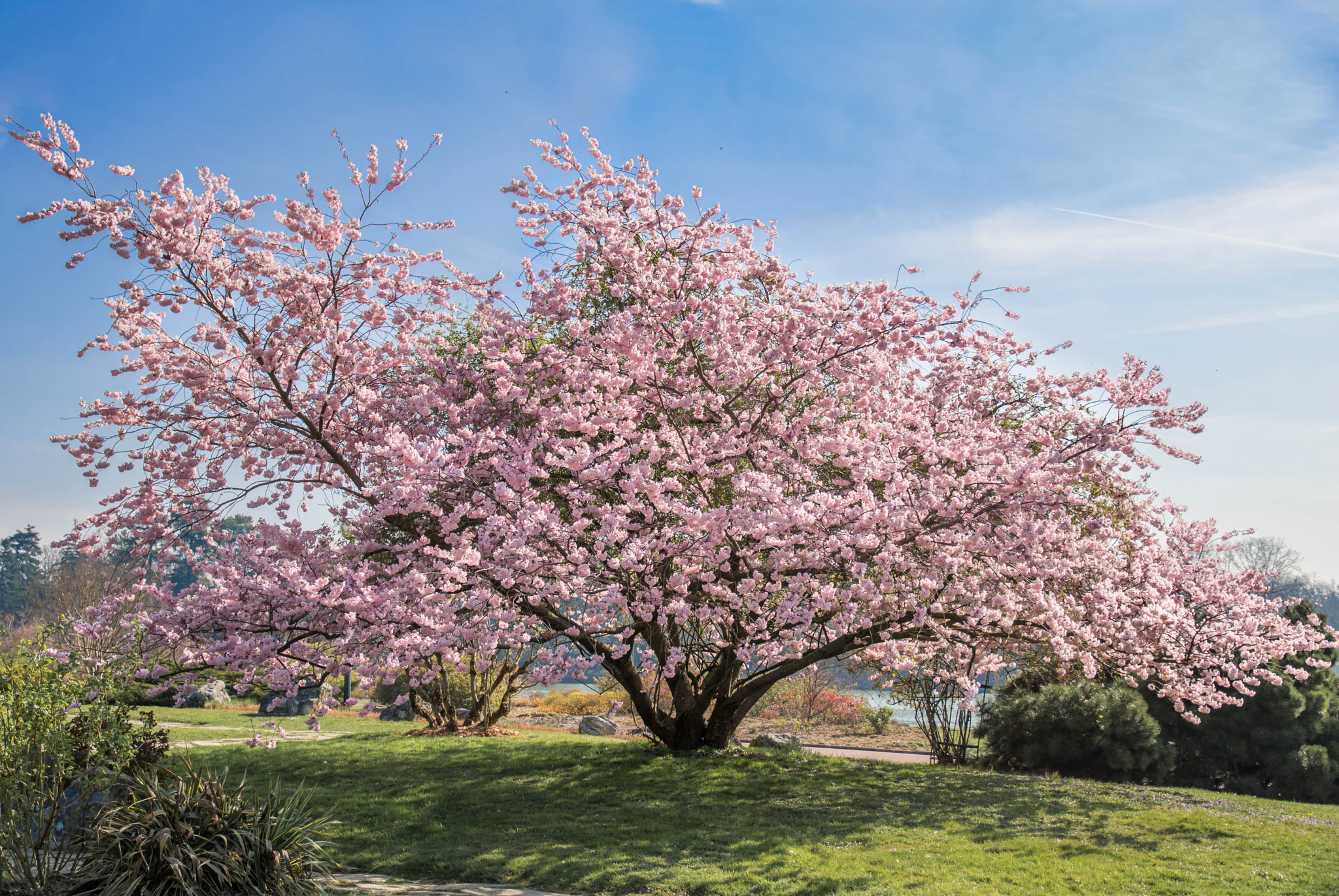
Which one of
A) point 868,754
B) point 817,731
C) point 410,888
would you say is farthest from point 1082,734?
point 410,888

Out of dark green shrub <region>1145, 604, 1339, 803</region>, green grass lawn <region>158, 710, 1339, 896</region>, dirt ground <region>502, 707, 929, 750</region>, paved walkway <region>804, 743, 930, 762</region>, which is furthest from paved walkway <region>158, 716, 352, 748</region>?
dark green shrub <region>1145, 604, 1339, 803</region>

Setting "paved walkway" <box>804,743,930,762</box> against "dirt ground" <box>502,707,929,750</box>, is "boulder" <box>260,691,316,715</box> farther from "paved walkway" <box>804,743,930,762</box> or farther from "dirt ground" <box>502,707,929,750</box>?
"paved walkway" <box>804,743,930,762</box>

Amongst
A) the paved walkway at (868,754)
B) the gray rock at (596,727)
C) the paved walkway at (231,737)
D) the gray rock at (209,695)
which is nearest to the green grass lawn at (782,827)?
the paved walkway at (231,737)

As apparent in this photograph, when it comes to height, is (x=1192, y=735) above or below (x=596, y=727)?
above

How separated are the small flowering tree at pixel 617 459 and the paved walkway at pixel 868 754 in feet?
16.9

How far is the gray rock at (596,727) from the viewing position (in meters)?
19.0

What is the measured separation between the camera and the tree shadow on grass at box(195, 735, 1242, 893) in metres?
7.53

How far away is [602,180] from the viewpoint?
36.1 feet

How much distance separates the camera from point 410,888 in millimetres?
6898

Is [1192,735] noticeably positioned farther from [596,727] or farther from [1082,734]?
[596,727]

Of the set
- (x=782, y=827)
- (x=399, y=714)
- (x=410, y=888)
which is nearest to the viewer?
(x=410, y=888)

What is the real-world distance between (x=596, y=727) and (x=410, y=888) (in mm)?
12447

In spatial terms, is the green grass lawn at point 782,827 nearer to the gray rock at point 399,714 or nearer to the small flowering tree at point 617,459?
the small flowering tree at point 617,459

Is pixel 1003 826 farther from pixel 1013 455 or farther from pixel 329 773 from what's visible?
pixel 329 773
